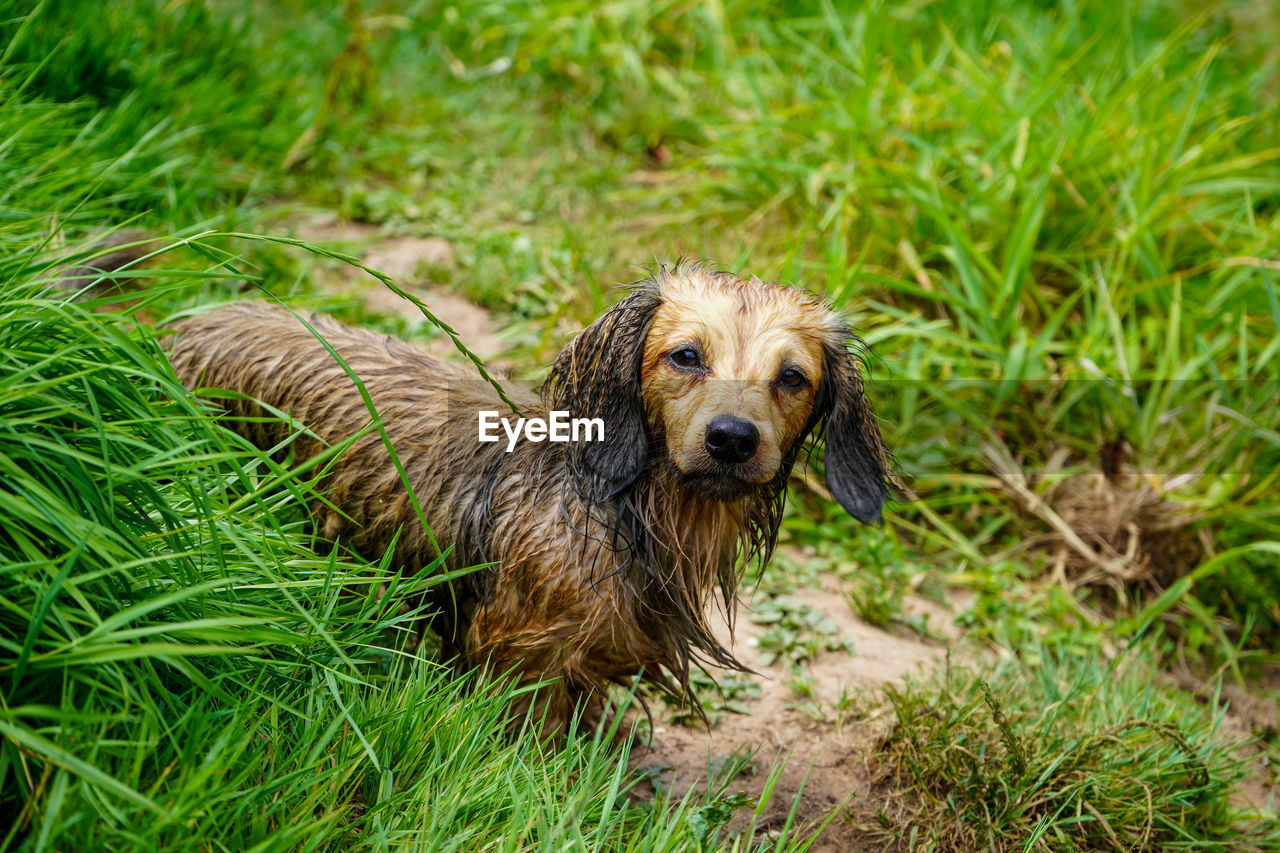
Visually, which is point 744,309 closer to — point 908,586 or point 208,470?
point 208,470

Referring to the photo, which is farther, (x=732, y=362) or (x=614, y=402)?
(x=614, y=402)

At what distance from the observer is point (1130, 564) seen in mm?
4590

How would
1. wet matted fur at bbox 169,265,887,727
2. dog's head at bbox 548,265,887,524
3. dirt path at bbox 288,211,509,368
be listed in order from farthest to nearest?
dirt path at bbox 288,211,509,368 → wet matted fur at bbox 169,265,887,727 → dog's head at bbox 548,265,887,524

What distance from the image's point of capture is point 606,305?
15.5ft

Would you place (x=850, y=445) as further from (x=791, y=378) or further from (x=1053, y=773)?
(x=1053, y=773)

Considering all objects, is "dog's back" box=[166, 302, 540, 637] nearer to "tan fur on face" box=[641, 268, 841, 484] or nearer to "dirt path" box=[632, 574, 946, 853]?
"tan fur on face" box=[641, 268, 841, 484]

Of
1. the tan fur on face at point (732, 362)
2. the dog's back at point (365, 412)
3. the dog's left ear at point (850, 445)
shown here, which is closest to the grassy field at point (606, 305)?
the dog's back at point (365, 412)

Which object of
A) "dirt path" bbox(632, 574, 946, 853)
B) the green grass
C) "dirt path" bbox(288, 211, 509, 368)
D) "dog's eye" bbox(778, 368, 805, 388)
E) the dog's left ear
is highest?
"dog's eye" bbox(778, 368, 805, 388)

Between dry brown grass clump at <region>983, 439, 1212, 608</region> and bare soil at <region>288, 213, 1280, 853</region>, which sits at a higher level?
dry brown grass clump at <region>983, 439, 1212, 608</region>

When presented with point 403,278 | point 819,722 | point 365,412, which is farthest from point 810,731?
point 403,278

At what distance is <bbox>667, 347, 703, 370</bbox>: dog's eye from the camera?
8.64 ft

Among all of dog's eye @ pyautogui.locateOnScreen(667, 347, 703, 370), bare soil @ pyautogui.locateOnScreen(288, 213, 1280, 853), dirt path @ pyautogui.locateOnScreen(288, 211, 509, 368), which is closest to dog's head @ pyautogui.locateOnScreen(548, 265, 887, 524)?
dog's eye @ pyautogui.locateOnScreen(667, 347, 703, 370)

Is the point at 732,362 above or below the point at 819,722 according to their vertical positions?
above

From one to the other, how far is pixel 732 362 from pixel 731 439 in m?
0.28
